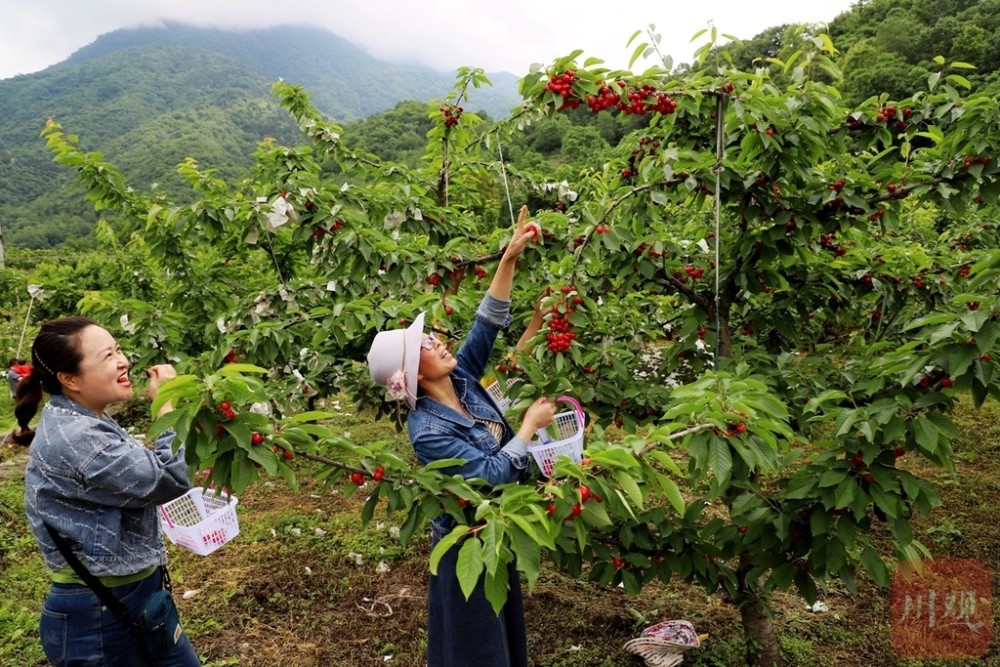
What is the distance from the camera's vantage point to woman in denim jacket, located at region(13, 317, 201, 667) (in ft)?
6.13

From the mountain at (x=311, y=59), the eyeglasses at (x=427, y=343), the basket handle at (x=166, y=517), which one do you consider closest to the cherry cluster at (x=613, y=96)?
the eyeglasses at (x=427, y=343)

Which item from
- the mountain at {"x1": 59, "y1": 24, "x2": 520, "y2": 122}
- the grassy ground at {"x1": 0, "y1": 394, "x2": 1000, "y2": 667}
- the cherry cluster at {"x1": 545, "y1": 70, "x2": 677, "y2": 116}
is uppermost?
the mountain at {"x1": 59, "y1": 24, "x2": 520, "y2": 122}

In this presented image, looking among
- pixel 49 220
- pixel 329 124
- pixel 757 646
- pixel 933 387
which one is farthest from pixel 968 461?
pixel 49 220

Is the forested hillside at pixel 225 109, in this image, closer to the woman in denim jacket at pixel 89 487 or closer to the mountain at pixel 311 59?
the woman in denim jacket at pixel 89 487

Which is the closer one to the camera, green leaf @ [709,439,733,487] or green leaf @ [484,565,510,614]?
green leaf @ [484,565,510,614]

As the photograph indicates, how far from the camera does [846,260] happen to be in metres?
3.07

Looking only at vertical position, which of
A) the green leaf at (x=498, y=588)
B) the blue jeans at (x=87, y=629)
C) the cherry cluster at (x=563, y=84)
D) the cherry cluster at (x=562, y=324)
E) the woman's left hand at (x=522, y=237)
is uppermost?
the cherry cluster at (x=563, y=84)

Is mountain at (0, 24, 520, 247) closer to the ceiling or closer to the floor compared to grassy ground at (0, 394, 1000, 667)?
closer to the ceiling

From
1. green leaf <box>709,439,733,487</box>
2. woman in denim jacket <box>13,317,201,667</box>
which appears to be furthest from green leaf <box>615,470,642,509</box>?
woman in denim jacket <box>13,317,201,667</box>

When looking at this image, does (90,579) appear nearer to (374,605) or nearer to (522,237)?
(522,237)

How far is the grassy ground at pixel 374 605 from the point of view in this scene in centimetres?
351

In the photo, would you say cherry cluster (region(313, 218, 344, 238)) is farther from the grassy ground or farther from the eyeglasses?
the grassy ground

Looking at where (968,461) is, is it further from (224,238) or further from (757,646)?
(224,238)

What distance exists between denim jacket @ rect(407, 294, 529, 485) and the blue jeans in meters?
0.97
